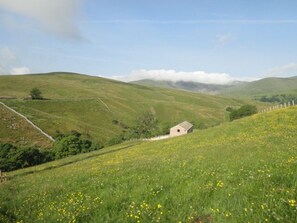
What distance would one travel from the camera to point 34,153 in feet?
263

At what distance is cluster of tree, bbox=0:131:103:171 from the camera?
74.9m

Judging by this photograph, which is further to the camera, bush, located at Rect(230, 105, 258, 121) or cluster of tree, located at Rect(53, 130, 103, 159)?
bush, located at Rect(230, 105, 258, 121)

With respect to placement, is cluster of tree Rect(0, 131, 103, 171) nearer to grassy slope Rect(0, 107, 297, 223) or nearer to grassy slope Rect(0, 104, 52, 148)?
grassy slope Rect(0, 104, 52, 148)

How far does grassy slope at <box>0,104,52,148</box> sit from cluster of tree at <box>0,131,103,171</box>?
2685cm

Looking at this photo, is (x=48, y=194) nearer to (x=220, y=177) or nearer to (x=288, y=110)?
(x=220, y=177)

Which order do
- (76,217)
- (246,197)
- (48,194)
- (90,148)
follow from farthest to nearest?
(90,148), (48,194), (76,217), (246,197)

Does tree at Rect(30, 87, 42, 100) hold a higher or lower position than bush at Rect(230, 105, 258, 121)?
higher

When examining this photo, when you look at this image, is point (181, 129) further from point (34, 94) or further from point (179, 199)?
point (34, 94)

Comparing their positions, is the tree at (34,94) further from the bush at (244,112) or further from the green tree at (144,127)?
the bush at (244,112)

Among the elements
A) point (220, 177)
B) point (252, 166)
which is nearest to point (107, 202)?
point (220, 177)

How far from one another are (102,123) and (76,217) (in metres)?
171

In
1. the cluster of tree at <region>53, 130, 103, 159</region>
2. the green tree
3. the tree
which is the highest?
the tree

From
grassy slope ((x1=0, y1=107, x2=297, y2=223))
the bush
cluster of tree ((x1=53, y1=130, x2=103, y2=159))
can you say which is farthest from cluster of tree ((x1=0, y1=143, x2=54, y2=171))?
the bush

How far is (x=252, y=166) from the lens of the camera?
14695 millimetres
